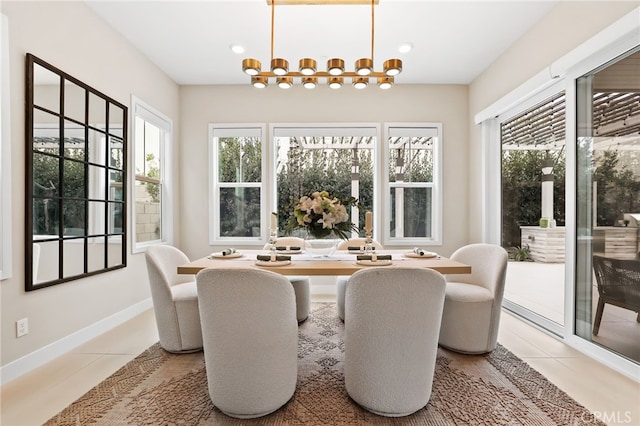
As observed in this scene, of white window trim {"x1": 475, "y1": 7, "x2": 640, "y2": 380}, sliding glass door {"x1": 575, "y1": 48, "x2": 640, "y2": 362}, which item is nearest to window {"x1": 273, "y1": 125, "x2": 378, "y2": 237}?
white window trim {"x1": 475, "y1": 7, "x2": 640, "y2": 380}

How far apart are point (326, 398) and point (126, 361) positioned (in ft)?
5.07

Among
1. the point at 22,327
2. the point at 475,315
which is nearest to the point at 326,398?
the point at 475,315

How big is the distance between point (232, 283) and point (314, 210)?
995 mm

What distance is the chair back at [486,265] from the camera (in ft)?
8.48

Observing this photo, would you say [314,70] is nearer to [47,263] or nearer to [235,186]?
[47,263]

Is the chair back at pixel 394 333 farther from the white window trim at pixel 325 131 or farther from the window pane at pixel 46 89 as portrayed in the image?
the white window trim at pixel 325 131

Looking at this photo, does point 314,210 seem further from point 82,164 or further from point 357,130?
point 357,130

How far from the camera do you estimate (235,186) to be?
4.85 m

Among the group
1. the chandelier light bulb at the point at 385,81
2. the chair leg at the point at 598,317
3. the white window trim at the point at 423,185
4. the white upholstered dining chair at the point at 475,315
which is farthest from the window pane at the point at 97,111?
the chair leg at the point at 598,317

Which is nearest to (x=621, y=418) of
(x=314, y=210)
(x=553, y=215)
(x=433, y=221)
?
(x=553, y=215)

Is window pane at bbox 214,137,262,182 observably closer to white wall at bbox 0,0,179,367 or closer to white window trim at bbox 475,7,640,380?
white wall at bbox 0,0,179,367

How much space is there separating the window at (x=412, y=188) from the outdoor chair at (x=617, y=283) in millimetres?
2260

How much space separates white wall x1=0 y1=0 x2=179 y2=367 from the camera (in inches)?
90.1

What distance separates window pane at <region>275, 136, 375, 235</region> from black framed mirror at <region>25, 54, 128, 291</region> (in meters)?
2.02
